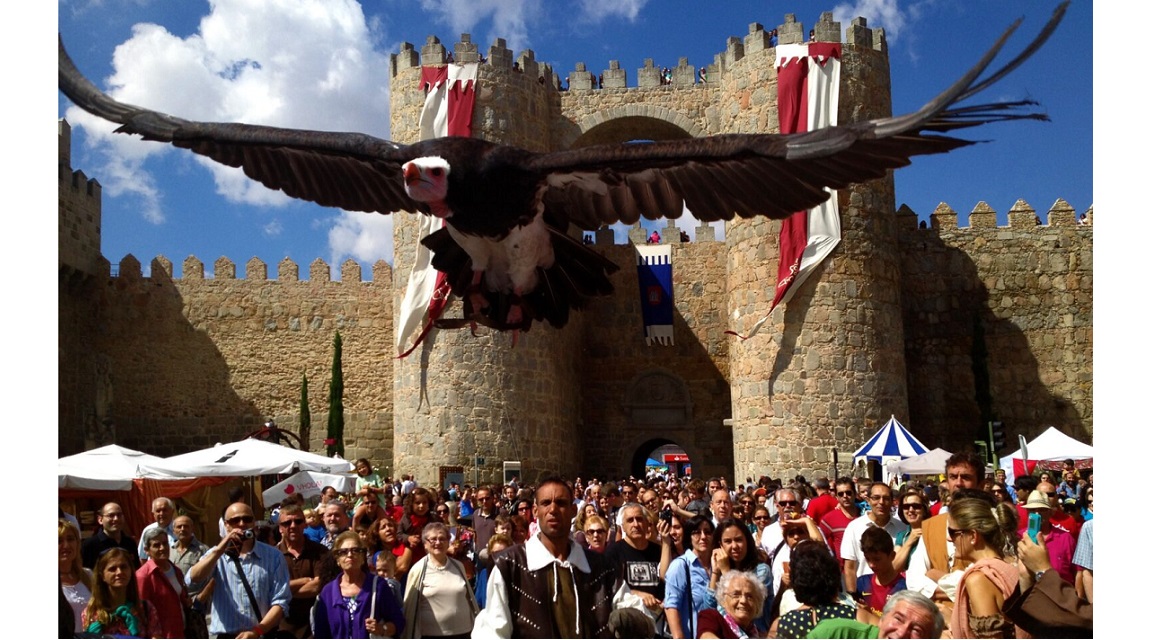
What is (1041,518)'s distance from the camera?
21.6ft

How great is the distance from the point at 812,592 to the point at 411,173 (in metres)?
2.06

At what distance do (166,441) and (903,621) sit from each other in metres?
24.9

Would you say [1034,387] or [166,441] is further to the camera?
[166,441]

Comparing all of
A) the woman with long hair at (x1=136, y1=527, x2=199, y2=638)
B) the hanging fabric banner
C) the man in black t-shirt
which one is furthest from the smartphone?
the hanging fabric banner

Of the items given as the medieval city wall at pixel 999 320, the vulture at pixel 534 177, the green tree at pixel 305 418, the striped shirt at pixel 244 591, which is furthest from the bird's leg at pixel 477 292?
the green tree at pixel 305 418

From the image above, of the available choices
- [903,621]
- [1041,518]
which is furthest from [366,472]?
[903,621]

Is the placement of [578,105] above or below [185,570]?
above

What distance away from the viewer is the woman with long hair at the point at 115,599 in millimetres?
5027

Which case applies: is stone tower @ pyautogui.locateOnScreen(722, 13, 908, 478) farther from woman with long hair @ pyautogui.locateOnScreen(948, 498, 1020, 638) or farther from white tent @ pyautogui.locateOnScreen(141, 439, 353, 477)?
woman with long hair @ pyautogui.locateOnScreen(948, 498, 1020, 638)

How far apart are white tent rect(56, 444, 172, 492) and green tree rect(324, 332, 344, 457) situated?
38.5ft

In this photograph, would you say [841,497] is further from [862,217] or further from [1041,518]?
[862,217]

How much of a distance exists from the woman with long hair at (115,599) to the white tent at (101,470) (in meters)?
7.49

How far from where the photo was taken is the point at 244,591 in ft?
18.5

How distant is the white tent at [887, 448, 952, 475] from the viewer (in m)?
14.9
